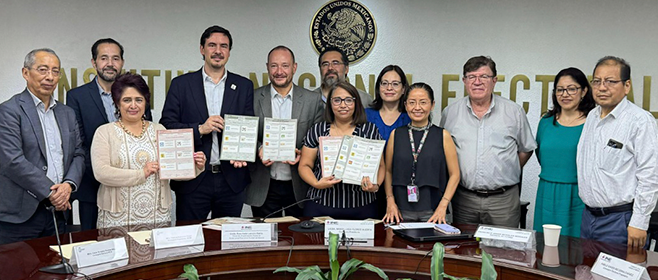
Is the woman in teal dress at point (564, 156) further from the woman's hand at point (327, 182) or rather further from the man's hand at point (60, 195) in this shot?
the man's hand at point (60, 195)

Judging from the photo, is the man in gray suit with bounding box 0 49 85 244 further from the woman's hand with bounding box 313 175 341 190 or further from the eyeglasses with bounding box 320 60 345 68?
the eyeglasses with bounding box 320 60 345 68

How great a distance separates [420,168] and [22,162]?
2135mm

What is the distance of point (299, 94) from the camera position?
11.8ft

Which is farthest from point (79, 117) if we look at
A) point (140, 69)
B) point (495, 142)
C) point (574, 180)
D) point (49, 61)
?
point (574, 180)

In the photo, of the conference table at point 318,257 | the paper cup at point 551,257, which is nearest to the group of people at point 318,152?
the conference table at point 318,257

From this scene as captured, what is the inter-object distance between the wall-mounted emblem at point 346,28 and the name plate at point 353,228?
281cm

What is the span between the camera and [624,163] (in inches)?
104

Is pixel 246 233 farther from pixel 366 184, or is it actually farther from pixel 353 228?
pixel 366 184

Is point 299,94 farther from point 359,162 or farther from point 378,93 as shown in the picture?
point 359,162

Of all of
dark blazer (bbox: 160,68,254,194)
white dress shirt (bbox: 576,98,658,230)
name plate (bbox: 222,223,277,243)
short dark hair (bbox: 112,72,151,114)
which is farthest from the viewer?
dark blazer (bbox: 160,68,254,194)

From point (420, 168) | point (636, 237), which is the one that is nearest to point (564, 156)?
point (636, 237)

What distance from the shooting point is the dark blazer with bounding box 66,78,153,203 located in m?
3.41

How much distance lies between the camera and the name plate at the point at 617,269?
6.23ft

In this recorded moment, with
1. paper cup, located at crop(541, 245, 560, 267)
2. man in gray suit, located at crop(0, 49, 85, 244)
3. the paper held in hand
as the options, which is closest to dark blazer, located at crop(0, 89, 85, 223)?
man in gray suit, located at crop(0, 49, 85, 244)
